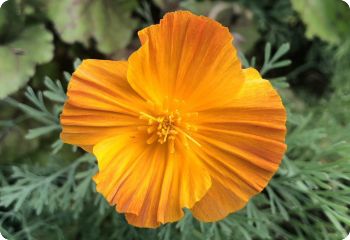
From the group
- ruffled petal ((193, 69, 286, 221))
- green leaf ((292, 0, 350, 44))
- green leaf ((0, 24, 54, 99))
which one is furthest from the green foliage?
green leaf ((292, 0, 350, 44))

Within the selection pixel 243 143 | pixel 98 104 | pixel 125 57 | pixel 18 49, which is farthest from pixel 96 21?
pixel 243 143

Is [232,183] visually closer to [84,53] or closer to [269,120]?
[269,120]

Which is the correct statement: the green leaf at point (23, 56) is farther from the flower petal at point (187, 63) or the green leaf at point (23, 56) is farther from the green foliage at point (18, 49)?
the flower petal at point (187, 63)

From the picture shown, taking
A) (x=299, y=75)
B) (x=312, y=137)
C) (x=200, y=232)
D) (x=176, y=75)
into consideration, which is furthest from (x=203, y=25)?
(x=299, y=75)

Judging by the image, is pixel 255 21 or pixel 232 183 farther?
pixel 255 21

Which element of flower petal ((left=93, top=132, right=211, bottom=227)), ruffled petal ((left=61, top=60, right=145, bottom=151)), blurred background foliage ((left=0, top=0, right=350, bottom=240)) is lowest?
blurred background foliage ((left=0, top=0, right=350, bottom=240))

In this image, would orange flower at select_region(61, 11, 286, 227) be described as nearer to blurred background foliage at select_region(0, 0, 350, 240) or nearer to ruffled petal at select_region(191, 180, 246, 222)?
ruffled petal at select_region(191, 180, 246, 222)

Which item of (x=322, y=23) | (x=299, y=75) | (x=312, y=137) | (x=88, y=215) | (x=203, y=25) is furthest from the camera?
(x=299, y=75)
